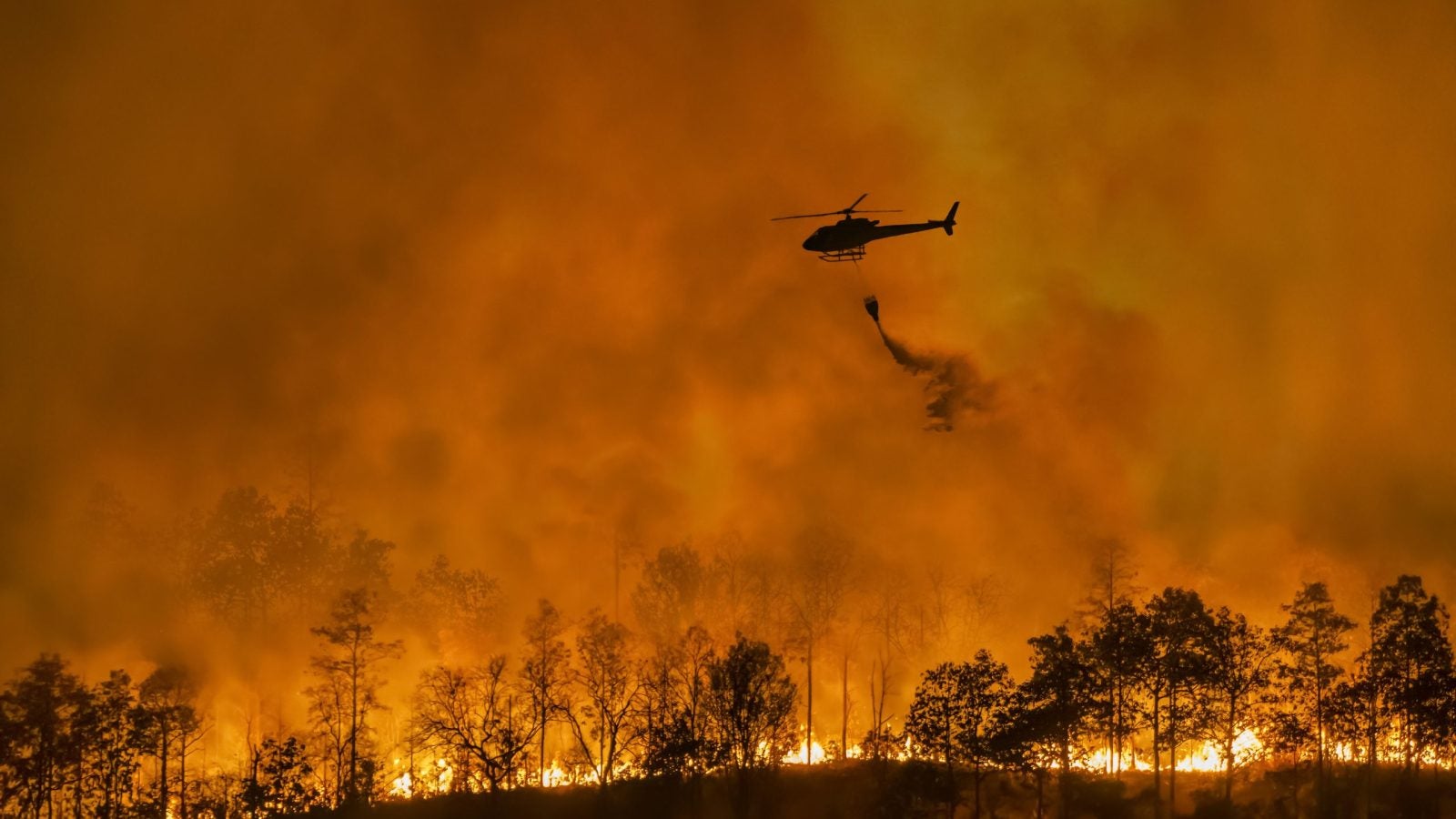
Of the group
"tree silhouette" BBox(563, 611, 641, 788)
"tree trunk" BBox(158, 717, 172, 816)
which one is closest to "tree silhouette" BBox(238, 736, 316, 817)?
"tree trunk" BBox(158, 717, 172, 816)

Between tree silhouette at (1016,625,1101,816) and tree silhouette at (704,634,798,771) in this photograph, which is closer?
tree silhouette at (1016,625,1101,816)

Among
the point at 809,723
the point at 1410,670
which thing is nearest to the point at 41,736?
the point at 809,723

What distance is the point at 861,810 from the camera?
72188 millimetres

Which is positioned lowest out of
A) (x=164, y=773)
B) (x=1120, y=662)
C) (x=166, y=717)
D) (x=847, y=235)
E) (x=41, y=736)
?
(x=164, y=773)

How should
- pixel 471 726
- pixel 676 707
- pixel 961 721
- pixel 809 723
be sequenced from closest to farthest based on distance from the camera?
pixel 961 721
pixel 809 723
pixel 471 726
pixel 676 707

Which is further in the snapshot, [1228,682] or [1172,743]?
[1228,682]

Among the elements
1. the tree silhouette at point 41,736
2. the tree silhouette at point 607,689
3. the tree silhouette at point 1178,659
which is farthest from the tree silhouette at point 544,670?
the tree silhouette at point 1178,659

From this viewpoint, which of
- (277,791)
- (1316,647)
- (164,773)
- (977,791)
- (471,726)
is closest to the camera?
(977,791)

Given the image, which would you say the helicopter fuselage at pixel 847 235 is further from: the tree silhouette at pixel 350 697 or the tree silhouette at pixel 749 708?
the tree silhouette at pixel 350 697

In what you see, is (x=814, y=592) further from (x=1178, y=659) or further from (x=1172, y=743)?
(x=1172, y=743)

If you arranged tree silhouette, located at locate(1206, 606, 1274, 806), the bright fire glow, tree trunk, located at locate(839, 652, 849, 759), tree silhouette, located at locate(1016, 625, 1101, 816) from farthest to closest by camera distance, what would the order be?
tree trunk, located at locate(839, 652, 849, 759)
the bright fire glow
tree silhouette, located at locate(1206, 606, 1274, 806)
tree silhouette, located at locate(1016, 625, 1101, 816)

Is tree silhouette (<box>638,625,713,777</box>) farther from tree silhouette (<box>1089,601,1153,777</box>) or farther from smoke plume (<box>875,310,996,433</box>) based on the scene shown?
smoke plume (<box>875,310,996,433</box>)

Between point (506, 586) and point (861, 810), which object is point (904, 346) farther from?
point (861, 810)

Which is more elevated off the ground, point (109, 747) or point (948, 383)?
point (948, 383)
